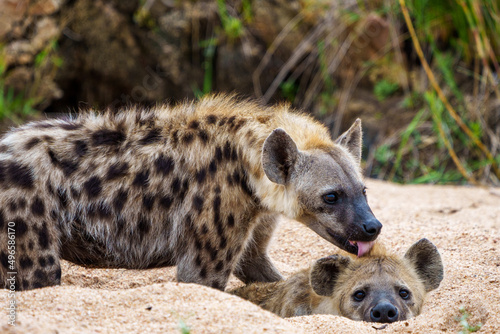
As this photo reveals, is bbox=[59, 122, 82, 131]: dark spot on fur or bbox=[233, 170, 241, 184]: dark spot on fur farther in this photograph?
bbox=[59, 122, 82, 131]: dark spot on fur

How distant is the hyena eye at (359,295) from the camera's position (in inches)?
161

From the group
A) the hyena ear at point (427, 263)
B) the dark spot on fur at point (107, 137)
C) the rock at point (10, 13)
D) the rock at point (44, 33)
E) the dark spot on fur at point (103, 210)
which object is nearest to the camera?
the dark spot on fur at point (103, 210)

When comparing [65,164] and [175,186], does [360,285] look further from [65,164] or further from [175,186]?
[65,164]

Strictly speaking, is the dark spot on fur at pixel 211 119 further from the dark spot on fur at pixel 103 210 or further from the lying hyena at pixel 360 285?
the lying hyena at pixel 360 285

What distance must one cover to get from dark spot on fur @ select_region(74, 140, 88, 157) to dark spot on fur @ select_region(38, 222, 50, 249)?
1.70 ft

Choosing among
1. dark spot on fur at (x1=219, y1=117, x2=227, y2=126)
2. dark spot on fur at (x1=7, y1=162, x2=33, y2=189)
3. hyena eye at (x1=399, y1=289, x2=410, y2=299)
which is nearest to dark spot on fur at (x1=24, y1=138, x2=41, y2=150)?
dark spot on fur at (x1=7, y1=162, x2=33, y2=189)

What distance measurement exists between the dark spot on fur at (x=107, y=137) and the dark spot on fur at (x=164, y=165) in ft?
0.96

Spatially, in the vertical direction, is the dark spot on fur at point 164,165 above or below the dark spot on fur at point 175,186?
above

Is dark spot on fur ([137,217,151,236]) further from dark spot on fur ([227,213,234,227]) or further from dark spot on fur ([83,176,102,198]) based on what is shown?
dark spot on fur ([227,213,234,227])

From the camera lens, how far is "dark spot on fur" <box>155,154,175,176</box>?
164 inches

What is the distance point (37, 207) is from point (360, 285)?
2.03 metres

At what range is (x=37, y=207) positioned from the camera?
3.89 metres

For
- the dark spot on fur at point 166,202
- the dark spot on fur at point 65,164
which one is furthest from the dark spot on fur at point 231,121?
the dark spot on fur at point 65,164

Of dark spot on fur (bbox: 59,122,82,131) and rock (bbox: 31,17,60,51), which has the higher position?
rock (bbox: 31,17,60,51)
